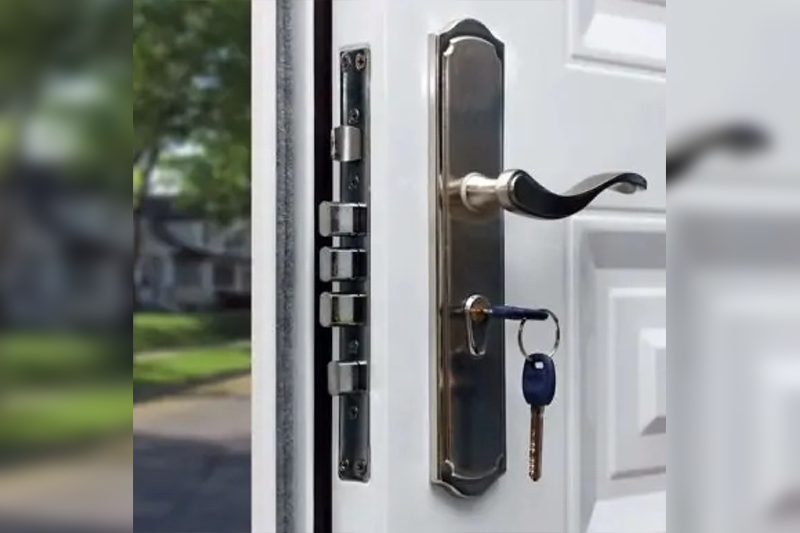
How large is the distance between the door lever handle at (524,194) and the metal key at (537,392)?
3.7 inches

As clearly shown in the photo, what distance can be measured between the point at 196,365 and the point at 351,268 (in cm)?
20

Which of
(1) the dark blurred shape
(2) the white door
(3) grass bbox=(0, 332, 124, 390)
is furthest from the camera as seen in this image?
(2) the white door

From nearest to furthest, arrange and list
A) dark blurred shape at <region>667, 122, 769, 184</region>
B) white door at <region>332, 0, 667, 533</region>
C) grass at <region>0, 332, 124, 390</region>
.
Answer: dark blurred shape at <region>667, 122, 769, 184</region> < grass at <region>0, 332, 124, 390</region> < white door at <region>332, 0, 667, 533</region>

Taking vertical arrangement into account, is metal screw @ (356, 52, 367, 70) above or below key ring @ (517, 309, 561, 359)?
above

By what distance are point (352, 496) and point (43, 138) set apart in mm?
296

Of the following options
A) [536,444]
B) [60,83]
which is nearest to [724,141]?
[60,83]

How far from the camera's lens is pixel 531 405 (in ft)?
2.30

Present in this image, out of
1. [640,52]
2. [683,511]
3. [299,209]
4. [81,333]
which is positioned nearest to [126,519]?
[81,333]

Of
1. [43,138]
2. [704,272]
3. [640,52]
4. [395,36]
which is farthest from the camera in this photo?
[640,52]

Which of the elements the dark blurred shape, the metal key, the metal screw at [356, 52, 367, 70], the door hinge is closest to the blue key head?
the metal key

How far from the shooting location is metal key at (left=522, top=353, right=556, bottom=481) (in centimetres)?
69

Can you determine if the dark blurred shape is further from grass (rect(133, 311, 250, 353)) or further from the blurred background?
grass (rect(133, 311, 250, 353))

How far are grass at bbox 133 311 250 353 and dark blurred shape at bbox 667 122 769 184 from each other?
45 cm

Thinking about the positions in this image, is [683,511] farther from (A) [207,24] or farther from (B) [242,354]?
(A) [207,24]
